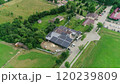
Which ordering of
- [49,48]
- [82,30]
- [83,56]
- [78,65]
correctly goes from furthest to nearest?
[82,30]
[49,48]
[83,56]
[78,65]

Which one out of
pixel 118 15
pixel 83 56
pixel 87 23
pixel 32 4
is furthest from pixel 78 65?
pixel 32 4

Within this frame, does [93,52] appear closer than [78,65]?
No

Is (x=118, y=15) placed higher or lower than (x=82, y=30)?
higher

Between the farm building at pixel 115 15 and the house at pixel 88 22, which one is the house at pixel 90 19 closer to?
the house at pixel 88 22

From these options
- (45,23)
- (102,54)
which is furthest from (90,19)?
(102,54)

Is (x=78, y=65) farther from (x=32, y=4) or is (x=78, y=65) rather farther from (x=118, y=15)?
(x=32, y=4)

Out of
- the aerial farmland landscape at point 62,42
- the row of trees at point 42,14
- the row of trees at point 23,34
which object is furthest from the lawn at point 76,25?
the row of trees at point 42,14

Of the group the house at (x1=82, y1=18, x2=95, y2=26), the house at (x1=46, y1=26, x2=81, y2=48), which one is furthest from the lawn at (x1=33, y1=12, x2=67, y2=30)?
the house at (x1=82, y1=18, x2=95, y2=26)

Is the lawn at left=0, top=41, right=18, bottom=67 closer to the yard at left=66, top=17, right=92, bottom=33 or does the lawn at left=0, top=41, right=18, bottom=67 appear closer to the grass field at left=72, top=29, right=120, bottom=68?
the grass field at left=72, top=29, right=120, bottom=68
